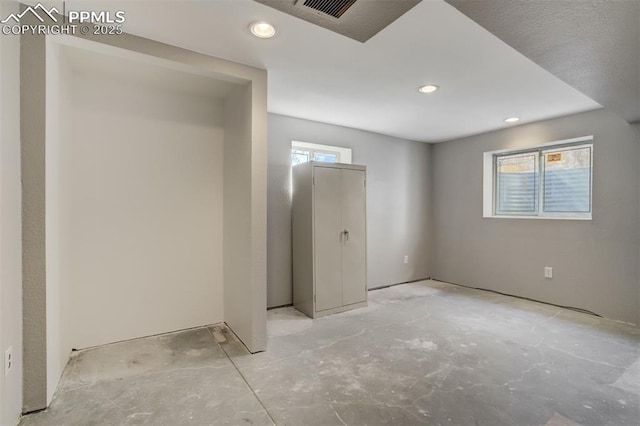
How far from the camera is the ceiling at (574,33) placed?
1258 millimetres

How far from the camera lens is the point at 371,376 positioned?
2.03 m

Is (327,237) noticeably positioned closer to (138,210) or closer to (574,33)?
(138,210)

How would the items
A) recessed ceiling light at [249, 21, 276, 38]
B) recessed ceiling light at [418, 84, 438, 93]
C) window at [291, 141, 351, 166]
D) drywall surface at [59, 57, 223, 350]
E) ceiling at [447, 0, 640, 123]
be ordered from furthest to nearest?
window at [291, 141, 351, 166]
recessed ceiling light at [418, 84, 438, 93]
drywall surface at [59, 57, 223, 350]
recessed ceiling light at [249, 21, 276, 38]
ceiling at [447, 0, 640, 123]

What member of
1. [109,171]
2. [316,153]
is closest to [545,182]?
[316,153]

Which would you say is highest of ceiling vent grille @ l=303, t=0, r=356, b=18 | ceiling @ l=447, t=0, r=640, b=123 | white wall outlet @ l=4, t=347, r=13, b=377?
ceiling vent grille @ l=303, t=0, r=356, b=18

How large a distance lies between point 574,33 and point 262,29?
168 cm

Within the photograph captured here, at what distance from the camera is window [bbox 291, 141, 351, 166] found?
3719 mm

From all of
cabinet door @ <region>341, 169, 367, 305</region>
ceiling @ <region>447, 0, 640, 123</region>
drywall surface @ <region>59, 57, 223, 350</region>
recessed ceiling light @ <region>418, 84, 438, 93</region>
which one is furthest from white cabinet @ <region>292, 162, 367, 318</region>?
ceiling @ <region>447, 0, 640, 123</region>

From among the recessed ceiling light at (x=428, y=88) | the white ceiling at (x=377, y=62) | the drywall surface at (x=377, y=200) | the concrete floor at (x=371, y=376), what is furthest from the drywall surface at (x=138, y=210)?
the recessed ceiling light at (x=428, y=88)

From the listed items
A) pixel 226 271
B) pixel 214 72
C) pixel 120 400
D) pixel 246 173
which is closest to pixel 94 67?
pixel 214 72

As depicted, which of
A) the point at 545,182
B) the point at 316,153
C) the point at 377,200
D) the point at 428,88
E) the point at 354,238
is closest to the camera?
the point at 428,88

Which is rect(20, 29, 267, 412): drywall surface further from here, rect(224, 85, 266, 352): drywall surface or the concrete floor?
the concrete floor

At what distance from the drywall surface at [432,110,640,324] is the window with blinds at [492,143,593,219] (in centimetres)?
20

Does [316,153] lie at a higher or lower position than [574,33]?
lower
